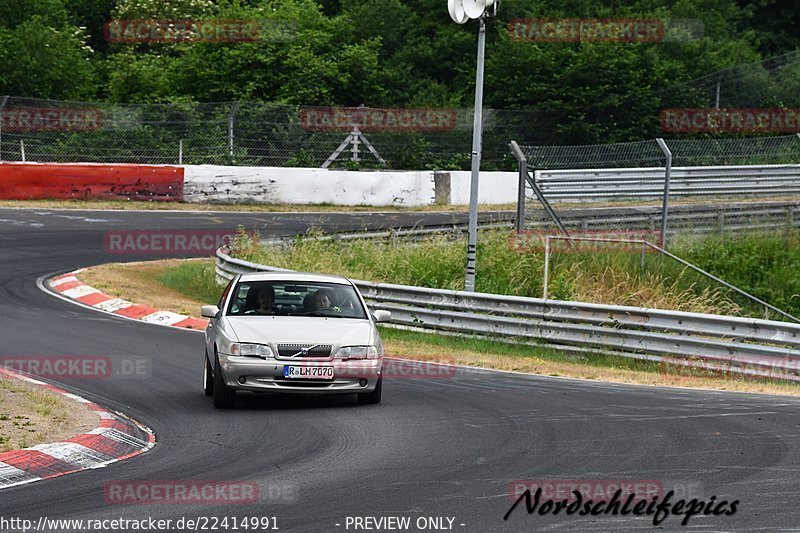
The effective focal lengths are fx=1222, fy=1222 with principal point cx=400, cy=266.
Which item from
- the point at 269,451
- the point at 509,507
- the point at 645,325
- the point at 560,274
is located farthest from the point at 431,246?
the point at 509,507

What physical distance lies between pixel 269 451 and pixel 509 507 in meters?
2.52

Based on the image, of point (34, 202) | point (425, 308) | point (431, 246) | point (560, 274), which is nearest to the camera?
point (425, 308)

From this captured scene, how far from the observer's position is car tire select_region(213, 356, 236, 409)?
1146 centimetres

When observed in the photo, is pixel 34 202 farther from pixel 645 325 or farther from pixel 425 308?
pixel 645 325

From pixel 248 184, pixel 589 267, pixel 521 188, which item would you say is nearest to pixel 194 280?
pixel 521 188

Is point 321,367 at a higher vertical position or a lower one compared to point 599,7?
lower

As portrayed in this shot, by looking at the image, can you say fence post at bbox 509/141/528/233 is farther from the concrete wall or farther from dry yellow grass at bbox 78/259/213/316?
the concrete wall

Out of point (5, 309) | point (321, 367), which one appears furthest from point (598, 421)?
point (5, 309)

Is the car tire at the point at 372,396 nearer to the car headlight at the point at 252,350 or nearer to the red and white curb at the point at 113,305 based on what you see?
the car headlight at the point at 252,350

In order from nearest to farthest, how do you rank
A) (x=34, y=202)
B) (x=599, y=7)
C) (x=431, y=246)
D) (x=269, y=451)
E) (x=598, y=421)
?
(x=269, y=451)
(x=598, y=421)
(x=431, y=246)
(x=34, y=202)
(x=599, y=7)

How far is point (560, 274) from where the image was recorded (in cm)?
1952

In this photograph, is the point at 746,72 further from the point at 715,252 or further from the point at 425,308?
the point at 425,308

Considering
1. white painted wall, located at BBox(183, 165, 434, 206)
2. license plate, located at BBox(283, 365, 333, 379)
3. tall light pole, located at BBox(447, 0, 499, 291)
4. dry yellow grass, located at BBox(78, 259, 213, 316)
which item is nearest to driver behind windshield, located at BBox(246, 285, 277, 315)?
license plate, located at BBox(283, 365, 333, 379)

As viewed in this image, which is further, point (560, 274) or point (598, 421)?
point (560, 274)
